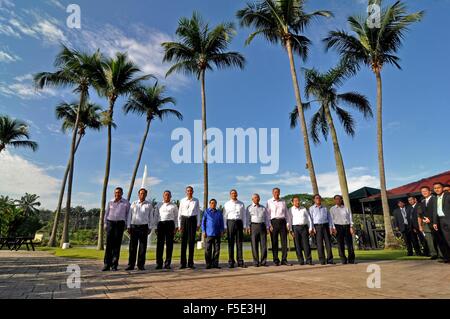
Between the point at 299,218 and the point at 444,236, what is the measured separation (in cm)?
338

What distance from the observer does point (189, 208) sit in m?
7.30

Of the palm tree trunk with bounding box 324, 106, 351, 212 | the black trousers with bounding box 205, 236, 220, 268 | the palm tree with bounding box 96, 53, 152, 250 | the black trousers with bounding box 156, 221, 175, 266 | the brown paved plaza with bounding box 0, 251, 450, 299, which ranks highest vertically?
the palm tree with bounding box 96, 53, 152, 250

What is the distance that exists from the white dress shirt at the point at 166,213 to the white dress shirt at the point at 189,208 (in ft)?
0.44

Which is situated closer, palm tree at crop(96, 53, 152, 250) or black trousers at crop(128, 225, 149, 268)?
black trousers at crop(128, 225, 149, 268)

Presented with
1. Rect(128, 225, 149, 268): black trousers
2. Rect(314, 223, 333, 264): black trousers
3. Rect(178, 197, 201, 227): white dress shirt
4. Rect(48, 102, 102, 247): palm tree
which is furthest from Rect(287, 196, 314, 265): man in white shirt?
Rect(48, 102, 102, 247): palm tree

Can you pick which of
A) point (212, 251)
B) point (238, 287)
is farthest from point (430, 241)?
point (238, 287)

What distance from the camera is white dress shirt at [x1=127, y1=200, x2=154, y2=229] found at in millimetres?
7059

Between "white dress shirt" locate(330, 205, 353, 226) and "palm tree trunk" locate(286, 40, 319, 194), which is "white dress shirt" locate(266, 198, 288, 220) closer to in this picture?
"white dress shirt" locate(330, 205, 353, 226)

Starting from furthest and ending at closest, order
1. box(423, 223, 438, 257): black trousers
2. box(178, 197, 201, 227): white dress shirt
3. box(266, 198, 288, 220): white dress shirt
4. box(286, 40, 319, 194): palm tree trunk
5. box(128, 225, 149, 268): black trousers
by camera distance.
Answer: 1. box(286, 40, 319, 194): palm tree trunk
2. box(423, 223, 438, 257): black trousers
3. box(266, 198, 288, 220): white dress shirt
4. box(178, 197, 201, 227): white dress shirt
5. box(128, 225, 149, 268): black trousers

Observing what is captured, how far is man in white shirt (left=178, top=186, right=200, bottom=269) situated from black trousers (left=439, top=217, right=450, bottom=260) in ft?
19.3

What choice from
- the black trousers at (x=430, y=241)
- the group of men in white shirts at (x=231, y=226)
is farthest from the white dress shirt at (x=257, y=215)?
the black trousers at (x=430, y=241)

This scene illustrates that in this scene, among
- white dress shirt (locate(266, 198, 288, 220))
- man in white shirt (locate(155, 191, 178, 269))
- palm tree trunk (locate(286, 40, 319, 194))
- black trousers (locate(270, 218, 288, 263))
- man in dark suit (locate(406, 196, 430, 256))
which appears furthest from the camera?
palm tree trunk (locate(286, 40, 319, 194))

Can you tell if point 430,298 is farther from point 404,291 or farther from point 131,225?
point 131,225
